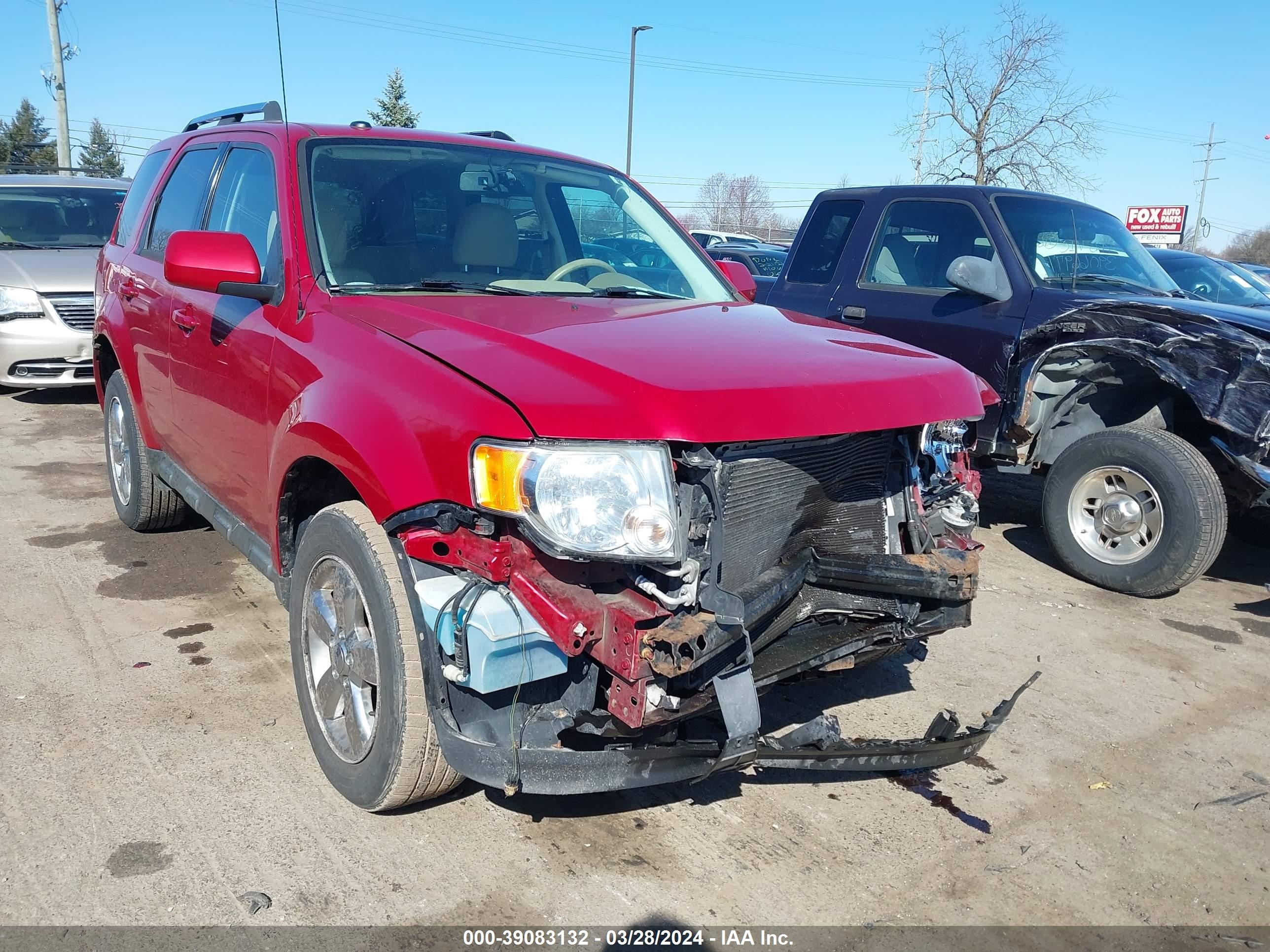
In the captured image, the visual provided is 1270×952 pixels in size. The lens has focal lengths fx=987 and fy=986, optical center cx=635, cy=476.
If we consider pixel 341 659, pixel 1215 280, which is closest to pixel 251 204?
pixel 341 659

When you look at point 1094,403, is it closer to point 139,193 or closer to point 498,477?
point 498,477

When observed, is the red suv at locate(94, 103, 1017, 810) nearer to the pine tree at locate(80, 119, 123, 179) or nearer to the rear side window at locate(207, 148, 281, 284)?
the rear side window at locate(207, 148, 281, 284)

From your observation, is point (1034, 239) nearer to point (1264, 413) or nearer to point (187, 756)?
point (1264, 413)

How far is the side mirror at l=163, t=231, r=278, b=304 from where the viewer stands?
3.05m

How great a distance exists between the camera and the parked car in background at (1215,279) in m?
8.91

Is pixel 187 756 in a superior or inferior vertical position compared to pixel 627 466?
inferior

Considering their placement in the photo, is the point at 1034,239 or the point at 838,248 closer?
the point at 1034,239

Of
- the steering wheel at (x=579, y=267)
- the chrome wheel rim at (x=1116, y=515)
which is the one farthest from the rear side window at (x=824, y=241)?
the steering wheel at (x=579, y=267)

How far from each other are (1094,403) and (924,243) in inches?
59.7

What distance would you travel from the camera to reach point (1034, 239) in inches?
231

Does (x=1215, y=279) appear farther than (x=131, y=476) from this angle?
Yes

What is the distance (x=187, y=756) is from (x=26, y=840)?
527 millimetres

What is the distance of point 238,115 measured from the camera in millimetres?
4457

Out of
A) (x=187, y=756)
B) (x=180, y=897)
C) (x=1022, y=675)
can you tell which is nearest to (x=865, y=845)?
(x=1022, y=675)
